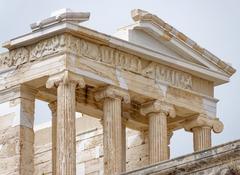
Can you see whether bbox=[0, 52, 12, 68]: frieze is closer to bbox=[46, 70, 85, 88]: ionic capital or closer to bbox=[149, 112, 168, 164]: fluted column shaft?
bbox=[46, 70, 85, 88]: ionic capital

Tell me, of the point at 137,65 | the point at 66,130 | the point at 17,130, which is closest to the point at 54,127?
the point at 17,130

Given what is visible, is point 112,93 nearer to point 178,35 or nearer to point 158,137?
point 158,137

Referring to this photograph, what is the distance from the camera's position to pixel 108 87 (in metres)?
51.2

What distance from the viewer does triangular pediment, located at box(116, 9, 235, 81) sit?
5269 cm

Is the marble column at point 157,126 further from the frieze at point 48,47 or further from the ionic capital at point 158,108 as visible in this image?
the frieze at point 48,47

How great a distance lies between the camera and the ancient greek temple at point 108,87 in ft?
165

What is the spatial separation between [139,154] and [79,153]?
2.58 m

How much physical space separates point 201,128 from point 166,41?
9.43ft

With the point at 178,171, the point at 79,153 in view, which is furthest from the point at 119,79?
the point at 178,171

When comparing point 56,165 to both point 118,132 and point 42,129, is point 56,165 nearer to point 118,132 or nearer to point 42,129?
point 118,132

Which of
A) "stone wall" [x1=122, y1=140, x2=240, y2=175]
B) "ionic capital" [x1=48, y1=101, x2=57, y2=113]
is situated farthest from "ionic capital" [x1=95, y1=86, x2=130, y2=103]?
"stone wall" [x1=122, y1=140, x2=240, y2=175]

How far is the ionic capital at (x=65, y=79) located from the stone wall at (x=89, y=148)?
5.09 metres

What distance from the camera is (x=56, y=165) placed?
164 ft

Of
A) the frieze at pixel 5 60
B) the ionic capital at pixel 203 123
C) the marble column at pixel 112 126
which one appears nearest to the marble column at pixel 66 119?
the marble column at pixel 112 126
